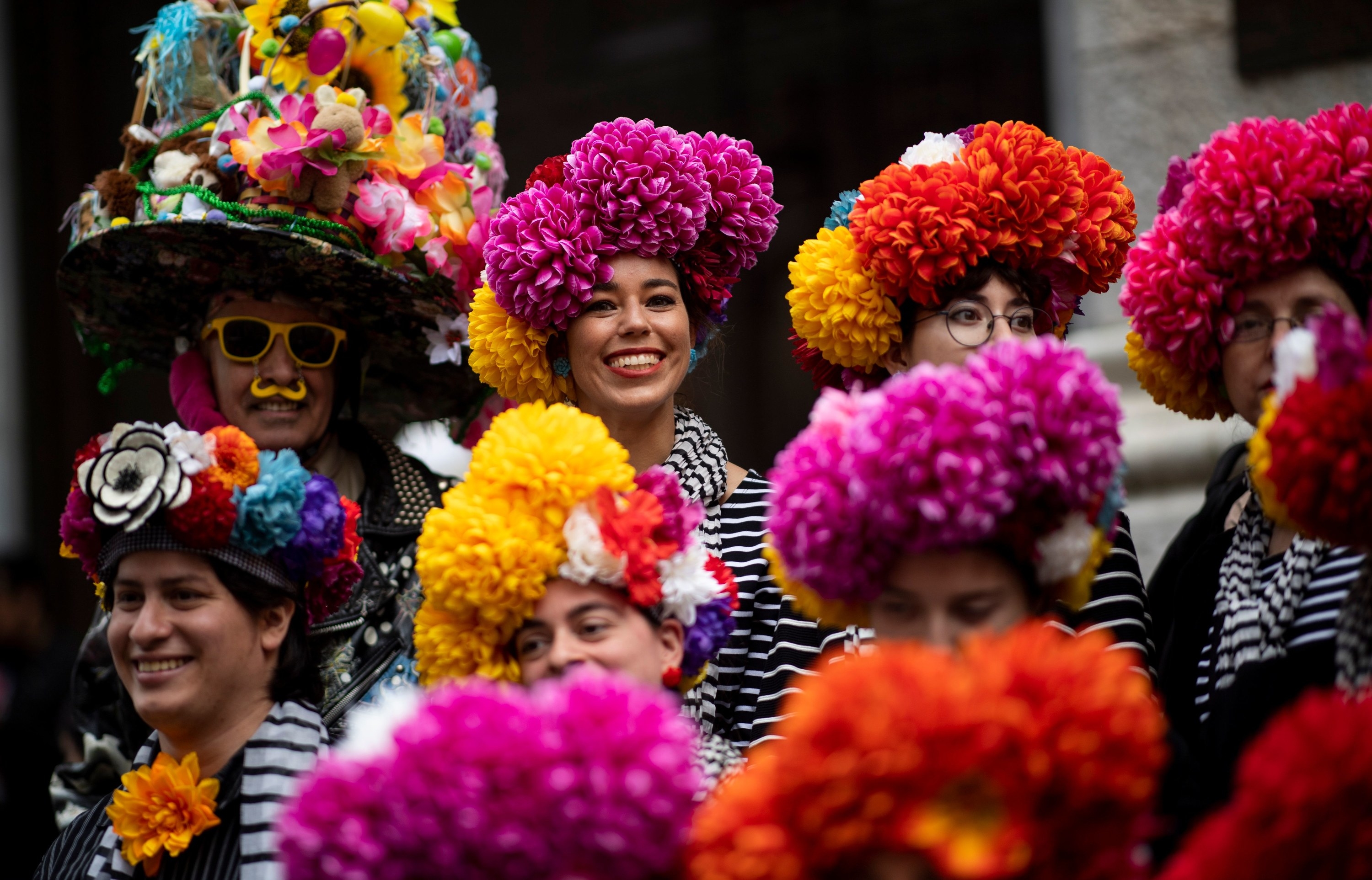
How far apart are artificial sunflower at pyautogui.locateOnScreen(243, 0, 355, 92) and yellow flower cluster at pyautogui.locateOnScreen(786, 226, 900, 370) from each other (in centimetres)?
166

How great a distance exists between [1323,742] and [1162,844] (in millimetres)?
669

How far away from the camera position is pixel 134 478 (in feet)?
10.5

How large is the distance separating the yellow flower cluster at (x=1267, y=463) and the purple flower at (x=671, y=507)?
39.9 inches

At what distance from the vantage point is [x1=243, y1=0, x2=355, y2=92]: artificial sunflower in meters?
4.39

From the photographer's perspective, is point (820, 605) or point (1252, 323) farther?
point (1252, 323)

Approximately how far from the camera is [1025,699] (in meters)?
1.86

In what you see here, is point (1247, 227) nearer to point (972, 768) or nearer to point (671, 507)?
point (671, 507)

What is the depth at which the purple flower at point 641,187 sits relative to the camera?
3.57m

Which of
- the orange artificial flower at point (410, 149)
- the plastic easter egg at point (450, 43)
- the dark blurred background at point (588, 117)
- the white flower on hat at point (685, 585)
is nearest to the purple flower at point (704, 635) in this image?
the white flower on hat at point (685, 585)

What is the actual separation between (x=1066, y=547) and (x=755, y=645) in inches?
45.4

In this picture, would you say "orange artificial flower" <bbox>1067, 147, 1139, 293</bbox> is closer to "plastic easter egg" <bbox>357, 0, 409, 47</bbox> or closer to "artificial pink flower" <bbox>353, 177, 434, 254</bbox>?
"artificial pink flower" <bbox>353, 177, 434, 254</bbox>

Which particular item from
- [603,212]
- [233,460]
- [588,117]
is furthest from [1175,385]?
[588,117]

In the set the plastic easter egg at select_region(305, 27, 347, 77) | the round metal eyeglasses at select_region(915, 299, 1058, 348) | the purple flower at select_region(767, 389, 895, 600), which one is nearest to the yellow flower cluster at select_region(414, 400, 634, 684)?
the purple flower at select_region(767, 389, 895, 600)

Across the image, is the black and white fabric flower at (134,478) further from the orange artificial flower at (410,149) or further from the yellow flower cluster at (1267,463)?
the yellow flower cluster at (1267,463)
